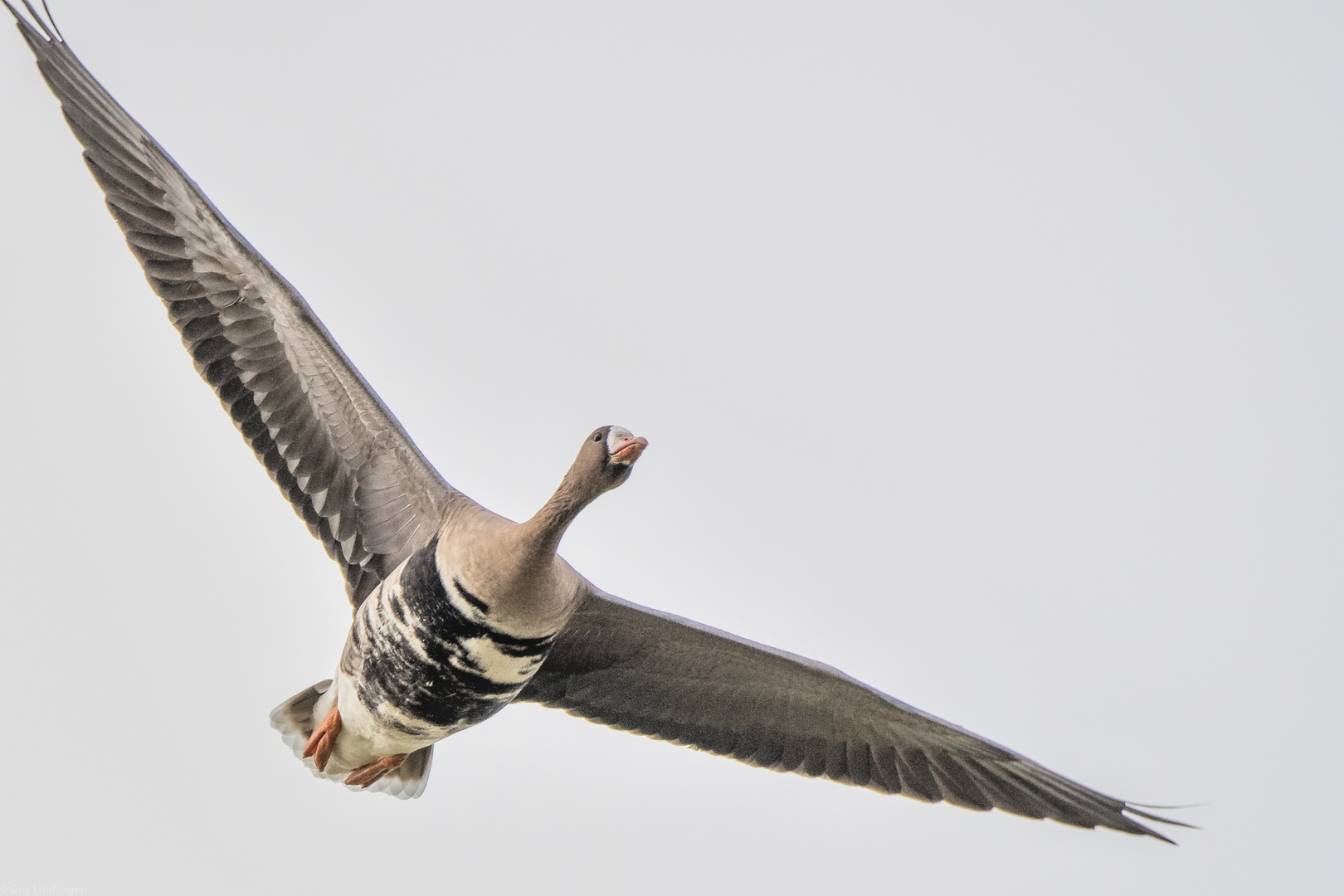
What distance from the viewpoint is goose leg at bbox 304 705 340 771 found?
10.0m

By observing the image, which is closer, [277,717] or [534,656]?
[534,656]

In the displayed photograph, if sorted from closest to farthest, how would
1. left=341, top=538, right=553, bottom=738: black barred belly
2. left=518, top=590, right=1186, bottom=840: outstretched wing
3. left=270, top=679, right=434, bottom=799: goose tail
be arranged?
left=341, top=538, right=553, bottom=738: black barred belly < left=518, top=590, right=1186, bottom=840: outstretched wing < left=270, top=679, right=434, bottom=799: goose tail

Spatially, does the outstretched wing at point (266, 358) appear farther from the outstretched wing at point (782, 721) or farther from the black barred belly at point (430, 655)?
the outstretched wing at point (782, 721)

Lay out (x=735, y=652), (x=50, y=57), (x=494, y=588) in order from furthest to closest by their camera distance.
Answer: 1. (x=735, y=652)
2. (x=50, y=57)
3. (x=494, y=588)

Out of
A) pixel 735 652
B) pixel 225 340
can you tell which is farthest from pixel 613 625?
pixel 225 340

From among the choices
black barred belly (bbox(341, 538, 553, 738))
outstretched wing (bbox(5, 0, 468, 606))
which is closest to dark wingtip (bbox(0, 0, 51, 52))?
outstretched wing (bbox(5, 0, 468, 606))

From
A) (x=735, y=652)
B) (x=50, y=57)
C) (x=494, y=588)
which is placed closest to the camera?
(x=494, y=588)

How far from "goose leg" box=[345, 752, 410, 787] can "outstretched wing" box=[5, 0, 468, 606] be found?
1.21 m

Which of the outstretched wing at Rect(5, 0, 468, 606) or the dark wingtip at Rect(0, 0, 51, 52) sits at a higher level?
the dark wingtip at Rect(0, 0, 51, 52)

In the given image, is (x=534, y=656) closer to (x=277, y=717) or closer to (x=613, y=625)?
(x=613, y=625)

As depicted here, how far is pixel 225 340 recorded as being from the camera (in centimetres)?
990

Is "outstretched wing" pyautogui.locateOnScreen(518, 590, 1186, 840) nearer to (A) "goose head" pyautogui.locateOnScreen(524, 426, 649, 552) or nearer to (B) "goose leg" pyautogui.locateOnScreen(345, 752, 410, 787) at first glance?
(B) "goose leg" pyautogui.locateOnScreen(345, 752, 410, 787)

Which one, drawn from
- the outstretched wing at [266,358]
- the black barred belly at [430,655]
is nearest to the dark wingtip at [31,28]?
the outstretched wing at [266,358]

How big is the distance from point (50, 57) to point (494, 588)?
4.55 m
